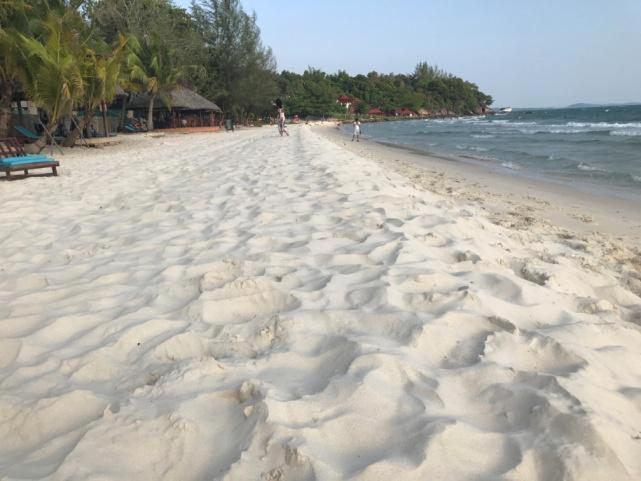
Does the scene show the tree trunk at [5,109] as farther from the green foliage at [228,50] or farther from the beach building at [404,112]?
the beach building at [404,112]

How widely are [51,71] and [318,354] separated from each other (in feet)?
39.8

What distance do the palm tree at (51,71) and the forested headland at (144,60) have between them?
2 centimetres

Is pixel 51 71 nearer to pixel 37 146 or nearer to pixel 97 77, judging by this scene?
pixel 37 146

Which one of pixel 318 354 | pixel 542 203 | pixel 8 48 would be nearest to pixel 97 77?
pixel 8 48

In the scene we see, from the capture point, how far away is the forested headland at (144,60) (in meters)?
11.6

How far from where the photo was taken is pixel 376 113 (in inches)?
3406

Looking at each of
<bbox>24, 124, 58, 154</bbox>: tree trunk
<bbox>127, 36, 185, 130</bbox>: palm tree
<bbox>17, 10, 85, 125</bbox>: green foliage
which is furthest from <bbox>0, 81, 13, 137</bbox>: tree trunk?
<bbox>127, 36, 185, 130</bbox>: palm tree

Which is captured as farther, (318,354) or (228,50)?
(228,50)

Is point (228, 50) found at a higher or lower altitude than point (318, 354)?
higher

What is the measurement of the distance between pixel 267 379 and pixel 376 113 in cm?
8848

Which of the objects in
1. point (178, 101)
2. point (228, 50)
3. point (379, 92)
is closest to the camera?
point (178, 101)

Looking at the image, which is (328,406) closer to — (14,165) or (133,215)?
(133,215)

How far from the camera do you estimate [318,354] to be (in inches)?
79.5

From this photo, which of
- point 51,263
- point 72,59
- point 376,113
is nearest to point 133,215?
point 51,263
